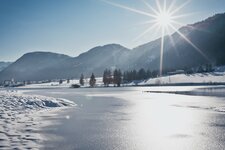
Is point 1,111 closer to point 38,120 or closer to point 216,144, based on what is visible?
point 38,120

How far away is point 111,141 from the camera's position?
54.0 ft

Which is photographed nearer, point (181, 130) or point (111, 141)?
point (111, 141)

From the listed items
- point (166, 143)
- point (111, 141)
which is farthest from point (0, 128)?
point (166, 143)

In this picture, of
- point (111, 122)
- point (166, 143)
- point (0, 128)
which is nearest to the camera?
point (166, 143)

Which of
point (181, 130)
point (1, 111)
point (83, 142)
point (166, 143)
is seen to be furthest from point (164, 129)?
point (1, 111)

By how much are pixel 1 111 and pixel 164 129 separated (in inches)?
677

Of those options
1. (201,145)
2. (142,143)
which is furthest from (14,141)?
(201,145)

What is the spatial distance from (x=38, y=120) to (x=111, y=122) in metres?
6.62

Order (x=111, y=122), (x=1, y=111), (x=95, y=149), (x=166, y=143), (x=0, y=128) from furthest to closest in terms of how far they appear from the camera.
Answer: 1. (x=1, y=111)
2. (x=111, y=122)
3. (x=0, y=128)
4. (x=166, y=143)
5. (x=95, y=149)

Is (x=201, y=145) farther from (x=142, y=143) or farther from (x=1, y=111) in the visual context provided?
(x=1, y=111)

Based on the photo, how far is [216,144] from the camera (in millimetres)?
15164

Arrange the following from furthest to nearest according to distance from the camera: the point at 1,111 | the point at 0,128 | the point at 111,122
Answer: the point at 1,111, the point at 111,122, the point at 0,128

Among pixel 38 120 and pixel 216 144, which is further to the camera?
pixel 38 120

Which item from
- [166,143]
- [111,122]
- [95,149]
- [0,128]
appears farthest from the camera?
[111,122]
